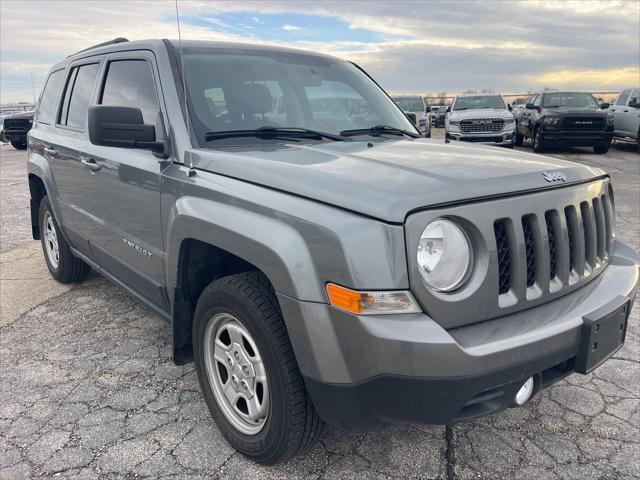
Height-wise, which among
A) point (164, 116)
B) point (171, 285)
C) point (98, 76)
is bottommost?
point (171, 285)

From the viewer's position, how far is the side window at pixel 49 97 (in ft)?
14.8

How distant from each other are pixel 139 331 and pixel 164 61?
1.91 m

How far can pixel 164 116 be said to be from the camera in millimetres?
2809

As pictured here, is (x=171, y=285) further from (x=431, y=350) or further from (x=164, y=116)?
(x=431, y=350)

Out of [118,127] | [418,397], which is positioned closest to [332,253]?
[418,397]

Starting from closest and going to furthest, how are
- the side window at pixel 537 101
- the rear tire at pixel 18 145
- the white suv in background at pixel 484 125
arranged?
the white suv in background at pixel 484 125 → the side window at pixel 537 101 → the rear tire at pixel 18 145

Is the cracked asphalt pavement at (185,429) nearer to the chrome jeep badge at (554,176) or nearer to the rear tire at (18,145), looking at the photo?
the chrome jeep badge at (554,176)

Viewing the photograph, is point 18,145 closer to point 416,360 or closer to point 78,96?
point 78,96

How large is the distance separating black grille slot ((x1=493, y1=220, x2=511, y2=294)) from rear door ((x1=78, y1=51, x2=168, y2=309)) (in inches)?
64.6

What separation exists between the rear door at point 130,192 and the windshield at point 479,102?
14414mm

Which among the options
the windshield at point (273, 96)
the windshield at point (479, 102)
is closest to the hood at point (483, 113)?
the windshield at point (479, 102)

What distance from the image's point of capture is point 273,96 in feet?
10.1

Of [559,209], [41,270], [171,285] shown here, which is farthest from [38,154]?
[559,209]

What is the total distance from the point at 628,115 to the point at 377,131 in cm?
1569
